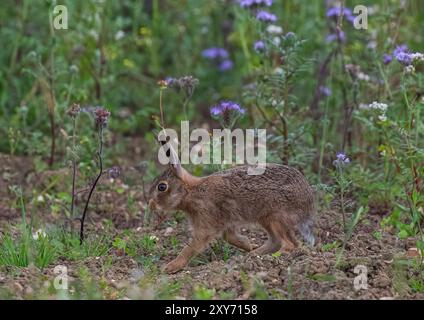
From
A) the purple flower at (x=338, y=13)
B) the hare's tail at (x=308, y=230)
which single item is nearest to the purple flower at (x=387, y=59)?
the purple flower at (x=338, y=13)

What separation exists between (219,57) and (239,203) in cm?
439

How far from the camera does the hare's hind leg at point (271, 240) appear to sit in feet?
21.4

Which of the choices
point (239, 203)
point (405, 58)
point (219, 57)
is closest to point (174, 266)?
point (239, 203)

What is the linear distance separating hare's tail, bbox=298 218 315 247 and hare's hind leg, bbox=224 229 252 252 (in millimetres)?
404

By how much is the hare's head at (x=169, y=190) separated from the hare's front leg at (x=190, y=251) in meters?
0.35

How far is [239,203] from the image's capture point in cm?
663

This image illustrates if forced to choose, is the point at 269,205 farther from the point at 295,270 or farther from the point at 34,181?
the point at 34,181

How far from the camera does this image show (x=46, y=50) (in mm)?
9328

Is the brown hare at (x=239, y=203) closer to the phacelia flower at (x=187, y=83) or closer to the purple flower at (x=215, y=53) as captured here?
the phacelia flower at (x=187, y=83)

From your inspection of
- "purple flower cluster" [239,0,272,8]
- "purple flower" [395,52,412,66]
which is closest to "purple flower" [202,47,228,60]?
"purple flower cluster" [239,0,272,8]

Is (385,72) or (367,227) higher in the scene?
(385,72)

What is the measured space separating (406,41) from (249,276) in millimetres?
5260

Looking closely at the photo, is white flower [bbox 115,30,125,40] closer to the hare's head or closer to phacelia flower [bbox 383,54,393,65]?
phacelia flower [bbox 383,54,393,65]
